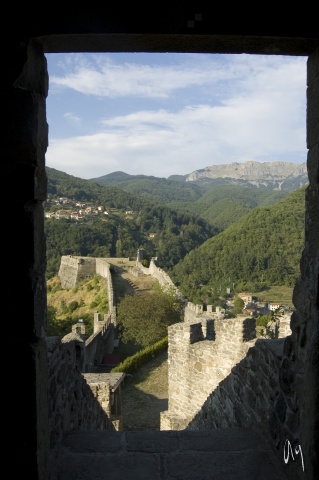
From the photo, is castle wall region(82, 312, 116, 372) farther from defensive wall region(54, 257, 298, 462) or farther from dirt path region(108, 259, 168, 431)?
dirt path region(108, 259, 168, 431)

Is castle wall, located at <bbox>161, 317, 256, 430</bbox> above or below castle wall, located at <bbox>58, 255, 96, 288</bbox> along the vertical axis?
below

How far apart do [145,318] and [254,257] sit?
812 inches

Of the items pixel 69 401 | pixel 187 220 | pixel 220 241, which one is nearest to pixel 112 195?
pixel 187 220

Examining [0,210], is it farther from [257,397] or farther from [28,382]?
[257,397]

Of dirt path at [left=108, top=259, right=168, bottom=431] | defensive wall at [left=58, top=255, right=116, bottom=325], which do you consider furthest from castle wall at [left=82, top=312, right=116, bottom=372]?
defensive wall at [left=58, top=255, right=116, bottom=325]

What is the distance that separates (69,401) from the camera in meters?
3.15

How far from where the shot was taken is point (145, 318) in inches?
856

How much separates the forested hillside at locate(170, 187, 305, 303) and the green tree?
13.0 meters

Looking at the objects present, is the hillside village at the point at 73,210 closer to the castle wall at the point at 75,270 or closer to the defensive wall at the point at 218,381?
the castle wall at the point at 75,270

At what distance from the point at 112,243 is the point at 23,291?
52.6m

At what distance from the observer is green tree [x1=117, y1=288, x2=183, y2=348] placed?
20859 mm
